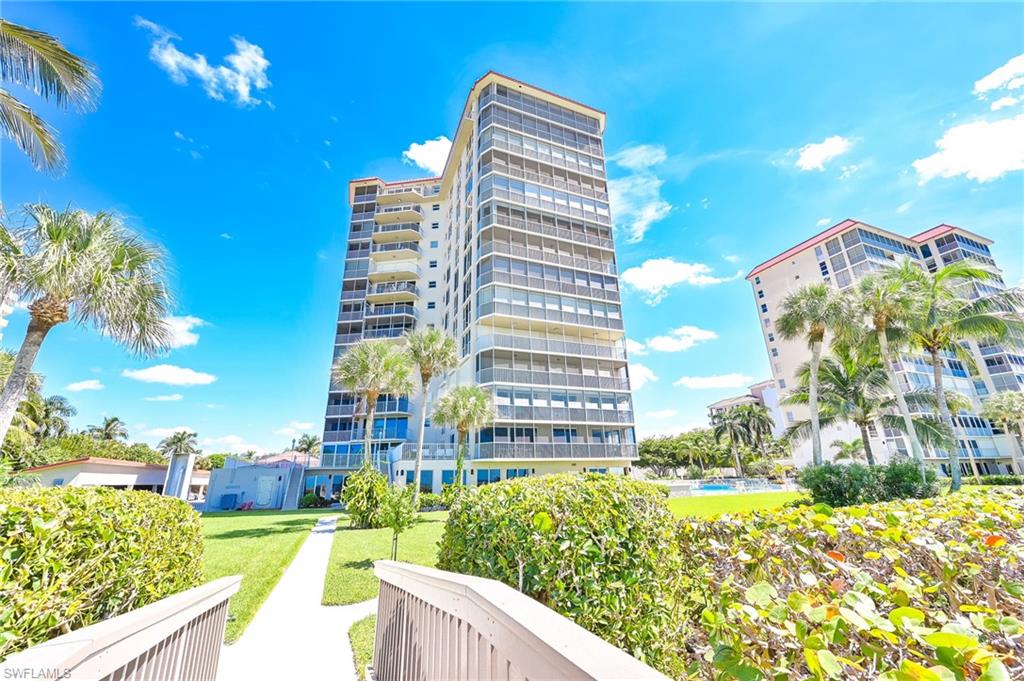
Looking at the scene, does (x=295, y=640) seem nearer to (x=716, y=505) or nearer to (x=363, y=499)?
(x=363, y=499)

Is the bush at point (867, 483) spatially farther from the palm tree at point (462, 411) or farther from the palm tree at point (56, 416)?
the palm tree at point (56, 416)

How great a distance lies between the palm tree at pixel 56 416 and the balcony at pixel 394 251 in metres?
45.1

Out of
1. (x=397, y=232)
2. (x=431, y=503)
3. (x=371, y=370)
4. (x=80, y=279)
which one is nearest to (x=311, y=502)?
(x=431, y=503)

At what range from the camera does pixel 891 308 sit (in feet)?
56.4

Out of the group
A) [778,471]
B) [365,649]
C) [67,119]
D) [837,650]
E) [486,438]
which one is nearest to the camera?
[837,650]

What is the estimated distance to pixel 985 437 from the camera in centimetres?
4019

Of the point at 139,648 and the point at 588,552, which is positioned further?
the point at 588,552

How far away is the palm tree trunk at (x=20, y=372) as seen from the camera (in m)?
6.76

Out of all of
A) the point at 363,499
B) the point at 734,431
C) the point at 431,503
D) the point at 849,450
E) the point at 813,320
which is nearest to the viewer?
the point at 363,499

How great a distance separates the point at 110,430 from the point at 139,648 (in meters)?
97.4

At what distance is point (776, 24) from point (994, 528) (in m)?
14.8

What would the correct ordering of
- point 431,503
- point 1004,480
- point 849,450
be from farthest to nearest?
point 849,450, point 1004,480, point 431,503

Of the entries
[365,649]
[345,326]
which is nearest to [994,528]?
[365,649]

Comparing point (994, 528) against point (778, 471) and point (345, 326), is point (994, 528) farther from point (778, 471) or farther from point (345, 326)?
point (778, 471)
